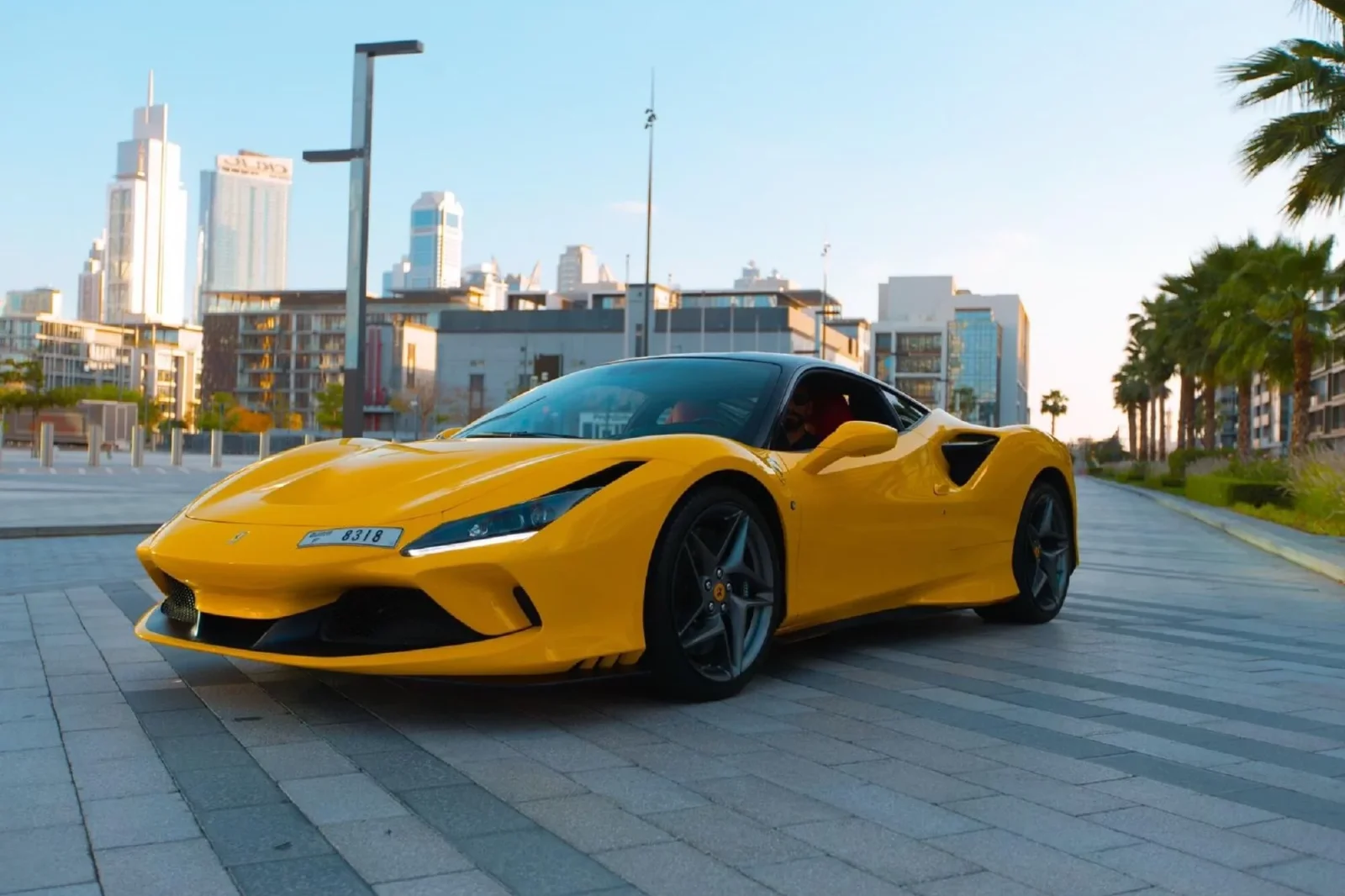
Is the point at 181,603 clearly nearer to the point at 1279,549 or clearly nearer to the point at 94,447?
the point at 1279,549

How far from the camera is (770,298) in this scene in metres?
129

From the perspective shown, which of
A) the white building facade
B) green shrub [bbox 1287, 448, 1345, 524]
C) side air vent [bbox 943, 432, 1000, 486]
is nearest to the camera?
side air vent [bbox 943, 432, 1000, 486]

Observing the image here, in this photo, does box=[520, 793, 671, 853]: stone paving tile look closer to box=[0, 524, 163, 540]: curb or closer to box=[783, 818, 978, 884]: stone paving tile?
box=[783, 818, 978, 884]: stone paving tile

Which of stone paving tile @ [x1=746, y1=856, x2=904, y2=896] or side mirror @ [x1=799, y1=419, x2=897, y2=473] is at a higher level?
side mirror @ [x1=799, y1=419, x2=897, y2=473]

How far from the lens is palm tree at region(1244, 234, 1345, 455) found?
99.2ft

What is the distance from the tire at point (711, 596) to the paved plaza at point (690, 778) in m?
0.15

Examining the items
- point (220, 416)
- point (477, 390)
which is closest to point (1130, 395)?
point (477, 390)

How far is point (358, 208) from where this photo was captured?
13.3 metres

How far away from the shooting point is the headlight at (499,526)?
356 centimetres

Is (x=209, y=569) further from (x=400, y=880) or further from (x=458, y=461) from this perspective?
(x=400, y=880)

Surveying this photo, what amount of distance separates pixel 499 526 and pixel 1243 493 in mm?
23225

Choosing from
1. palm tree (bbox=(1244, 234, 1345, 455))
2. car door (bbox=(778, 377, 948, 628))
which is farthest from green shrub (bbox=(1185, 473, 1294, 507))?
car door (bbox=(778, 377, 948, 628))

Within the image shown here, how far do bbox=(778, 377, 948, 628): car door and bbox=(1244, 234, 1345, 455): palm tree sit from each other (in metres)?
26.4

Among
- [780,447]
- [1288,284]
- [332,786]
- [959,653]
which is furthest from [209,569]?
[1288,284]
